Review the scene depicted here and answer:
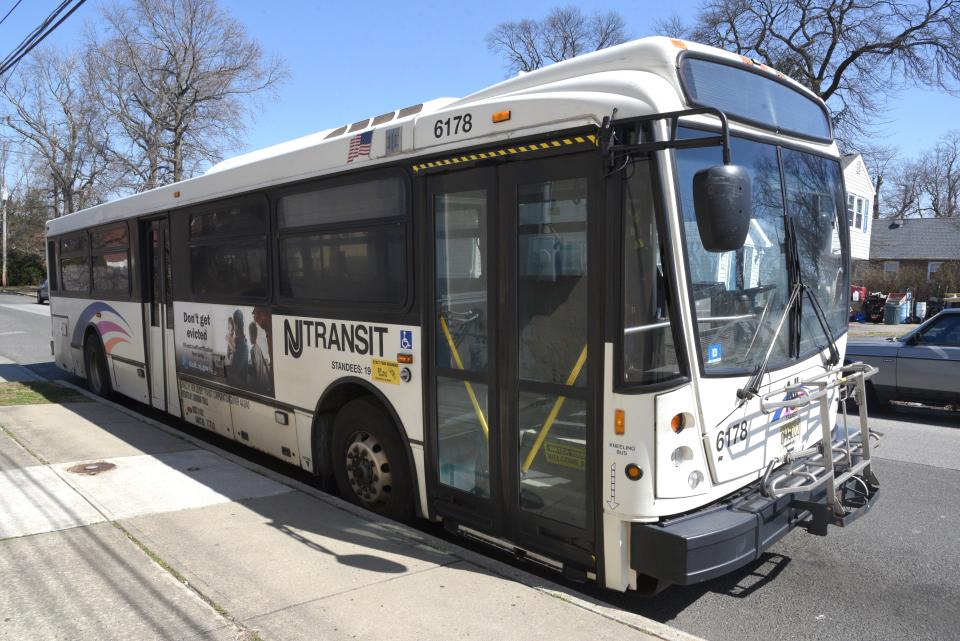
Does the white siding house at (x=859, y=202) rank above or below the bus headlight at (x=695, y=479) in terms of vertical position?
above

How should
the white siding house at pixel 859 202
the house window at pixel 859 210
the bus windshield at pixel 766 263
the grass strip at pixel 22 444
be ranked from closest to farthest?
the bus windshield at pixel 766 263 < the grass strip at pixel 22 444 < the white siding house at pixel 859 202 < the house window at pixel 859 210

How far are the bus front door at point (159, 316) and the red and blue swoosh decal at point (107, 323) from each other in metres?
0.88

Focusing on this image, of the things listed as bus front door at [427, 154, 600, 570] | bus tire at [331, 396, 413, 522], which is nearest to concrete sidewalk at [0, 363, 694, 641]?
bus tire at [331, 396, 413, 522]

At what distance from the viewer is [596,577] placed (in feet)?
12.7

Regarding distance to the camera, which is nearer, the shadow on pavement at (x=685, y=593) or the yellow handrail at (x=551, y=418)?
the yellow handrail at (x=551, y=418)

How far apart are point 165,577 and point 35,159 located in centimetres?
5896

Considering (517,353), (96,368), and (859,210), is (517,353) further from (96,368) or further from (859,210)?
(859,210)

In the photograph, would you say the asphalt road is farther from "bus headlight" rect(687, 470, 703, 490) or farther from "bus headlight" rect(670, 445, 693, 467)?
"bus headlight" rect(670, 445, 693, 467)

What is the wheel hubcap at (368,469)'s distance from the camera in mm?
5398

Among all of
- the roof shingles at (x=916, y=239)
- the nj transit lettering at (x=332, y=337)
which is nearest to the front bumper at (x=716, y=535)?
the nj transit lettering at (x=332, y=337)

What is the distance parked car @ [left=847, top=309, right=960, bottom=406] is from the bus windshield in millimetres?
5473

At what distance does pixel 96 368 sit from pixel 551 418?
9155 millimetres

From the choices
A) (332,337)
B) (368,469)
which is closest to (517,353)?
(368,469)

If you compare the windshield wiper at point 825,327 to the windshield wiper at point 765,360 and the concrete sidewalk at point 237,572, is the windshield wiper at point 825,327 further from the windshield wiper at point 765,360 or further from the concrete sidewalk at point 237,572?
the concrete sidewalk at point 237,572
